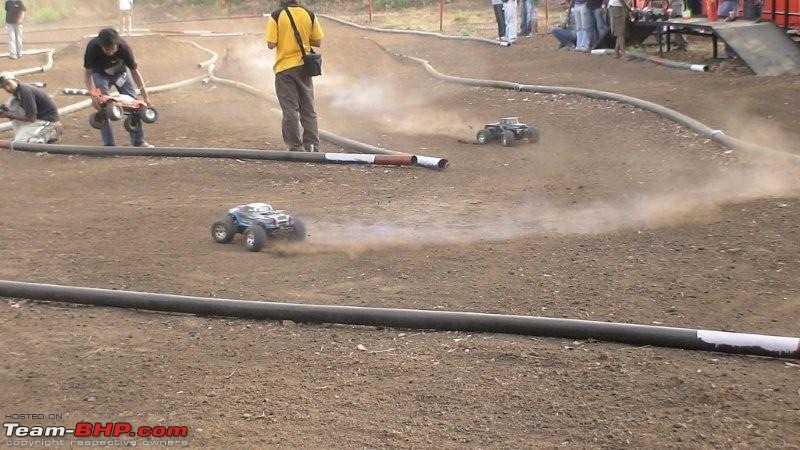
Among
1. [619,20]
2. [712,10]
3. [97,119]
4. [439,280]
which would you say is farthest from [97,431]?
[619,20]

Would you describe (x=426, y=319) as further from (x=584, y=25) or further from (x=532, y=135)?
(x=584, y=25)

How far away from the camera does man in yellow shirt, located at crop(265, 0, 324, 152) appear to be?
12102 mm

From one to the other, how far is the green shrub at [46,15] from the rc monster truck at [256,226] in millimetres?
37905

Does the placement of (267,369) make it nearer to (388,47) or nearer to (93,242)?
(93,242)

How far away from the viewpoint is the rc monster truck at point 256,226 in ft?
27.3

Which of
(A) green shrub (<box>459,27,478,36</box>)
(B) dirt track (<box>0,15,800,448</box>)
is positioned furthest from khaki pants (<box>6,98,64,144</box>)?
(A) green shrub (<box>459,27,478,36</box>)

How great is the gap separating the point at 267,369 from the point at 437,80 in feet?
49.0

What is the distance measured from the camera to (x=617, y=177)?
1069 cm

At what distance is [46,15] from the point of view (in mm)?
42844

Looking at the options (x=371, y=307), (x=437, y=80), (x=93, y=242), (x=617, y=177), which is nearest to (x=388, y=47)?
(x=437, y=80)

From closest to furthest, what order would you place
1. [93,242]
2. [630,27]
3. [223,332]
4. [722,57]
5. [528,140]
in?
[223,332] → [93,242] → [528,140] → [722,57] → [630,27]

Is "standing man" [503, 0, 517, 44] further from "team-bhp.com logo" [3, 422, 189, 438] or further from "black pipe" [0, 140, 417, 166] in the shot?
"team-bhp.com logo" [3, 422, 189, 438]

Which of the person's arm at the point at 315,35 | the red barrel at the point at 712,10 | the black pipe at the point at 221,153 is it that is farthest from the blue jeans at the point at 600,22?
the black pipe at the point at 221,153

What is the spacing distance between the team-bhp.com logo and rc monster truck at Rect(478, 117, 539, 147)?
869 centimetres
